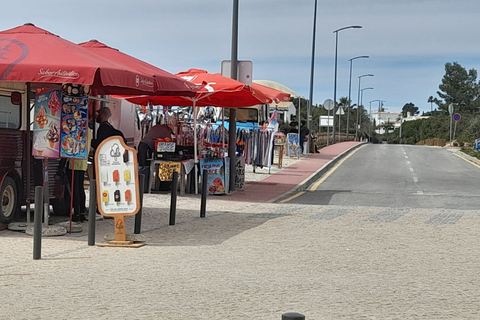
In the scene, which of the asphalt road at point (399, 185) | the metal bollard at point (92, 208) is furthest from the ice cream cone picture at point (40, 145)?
the asphalt road at point (399, 185)

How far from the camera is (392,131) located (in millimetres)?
172125

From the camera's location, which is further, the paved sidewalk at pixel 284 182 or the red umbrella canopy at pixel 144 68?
the paved sidewalk at pixel 284 182

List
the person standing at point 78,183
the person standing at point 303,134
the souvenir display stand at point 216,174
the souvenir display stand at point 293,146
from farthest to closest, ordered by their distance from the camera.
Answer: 1. the person standing at point 303,134
2. the souvenir display stand at point 293,146
3. the souvenir display stand at point 216,174
4. the person standing at point 78,183

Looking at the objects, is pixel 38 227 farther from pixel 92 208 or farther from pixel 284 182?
pixel 284 182

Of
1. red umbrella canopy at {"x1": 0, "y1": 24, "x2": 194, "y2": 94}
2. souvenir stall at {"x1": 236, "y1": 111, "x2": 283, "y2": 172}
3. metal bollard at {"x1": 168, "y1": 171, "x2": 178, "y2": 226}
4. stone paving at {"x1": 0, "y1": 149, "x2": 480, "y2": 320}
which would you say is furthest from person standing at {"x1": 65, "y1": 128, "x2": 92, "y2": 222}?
souvenir stall at {"x1": 236, "y1": 111, "x2": 283, "y2": 172}

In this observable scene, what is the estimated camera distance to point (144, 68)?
13.3m

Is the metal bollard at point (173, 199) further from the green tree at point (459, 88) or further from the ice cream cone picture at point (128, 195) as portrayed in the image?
the green tree at point (459, 88)

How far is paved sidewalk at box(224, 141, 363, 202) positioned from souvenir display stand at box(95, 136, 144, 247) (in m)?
7.65

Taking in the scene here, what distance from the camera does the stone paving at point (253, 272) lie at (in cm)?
693

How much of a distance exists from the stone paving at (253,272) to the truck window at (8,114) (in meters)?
1.68

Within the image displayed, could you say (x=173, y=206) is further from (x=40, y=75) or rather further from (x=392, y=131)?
(x=392, y=131)

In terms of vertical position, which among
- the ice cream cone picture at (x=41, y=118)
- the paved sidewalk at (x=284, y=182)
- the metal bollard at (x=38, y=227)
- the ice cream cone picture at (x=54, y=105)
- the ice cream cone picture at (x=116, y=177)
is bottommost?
the paved sidewalk at (x=284, y=182)

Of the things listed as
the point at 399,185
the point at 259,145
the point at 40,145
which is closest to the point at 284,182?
the point at 259,145

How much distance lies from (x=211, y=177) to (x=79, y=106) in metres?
7.26
